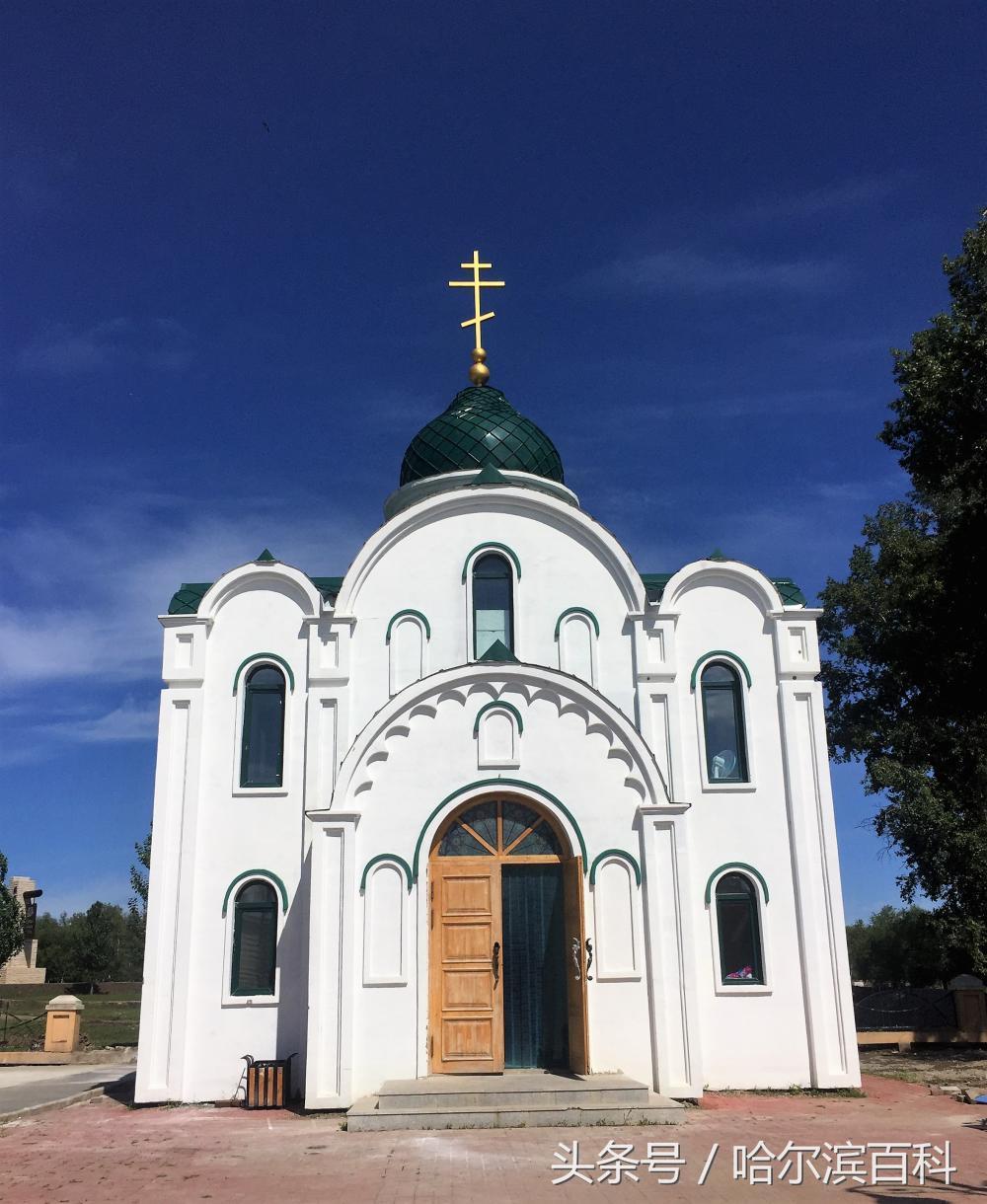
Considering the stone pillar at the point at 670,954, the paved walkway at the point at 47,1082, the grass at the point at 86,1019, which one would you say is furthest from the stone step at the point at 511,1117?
the grass at the point at 86,1019

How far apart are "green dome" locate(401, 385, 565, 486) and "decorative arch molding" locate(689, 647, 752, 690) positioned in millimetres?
4839

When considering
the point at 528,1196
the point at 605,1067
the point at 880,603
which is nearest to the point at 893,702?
the point at 880,603

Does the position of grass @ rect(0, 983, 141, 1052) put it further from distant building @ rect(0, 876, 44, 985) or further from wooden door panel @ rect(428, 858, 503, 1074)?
wooden door panel @ rect(428, 858, 503, 1074)

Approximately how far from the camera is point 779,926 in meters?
14.2

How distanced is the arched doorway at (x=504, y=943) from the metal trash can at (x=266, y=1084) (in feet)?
6.33

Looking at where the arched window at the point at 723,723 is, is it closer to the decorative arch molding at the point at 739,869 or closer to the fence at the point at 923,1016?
the decorative arch molding at the point at 739,869

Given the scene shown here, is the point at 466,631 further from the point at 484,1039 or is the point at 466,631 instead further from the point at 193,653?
the point at 484,1039

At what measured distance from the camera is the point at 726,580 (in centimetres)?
1559

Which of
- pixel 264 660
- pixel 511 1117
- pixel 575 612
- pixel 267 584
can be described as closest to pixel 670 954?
pixel 511 1117

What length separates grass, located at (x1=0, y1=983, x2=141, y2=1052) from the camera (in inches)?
959

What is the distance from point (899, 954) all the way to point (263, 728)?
33.2m

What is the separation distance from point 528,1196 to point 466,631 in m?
8.05

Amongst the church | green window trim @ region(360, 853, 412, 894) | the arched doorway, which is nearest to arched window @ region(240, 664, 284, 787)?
the church

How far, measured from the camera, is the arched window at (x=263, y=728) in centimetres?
1473
